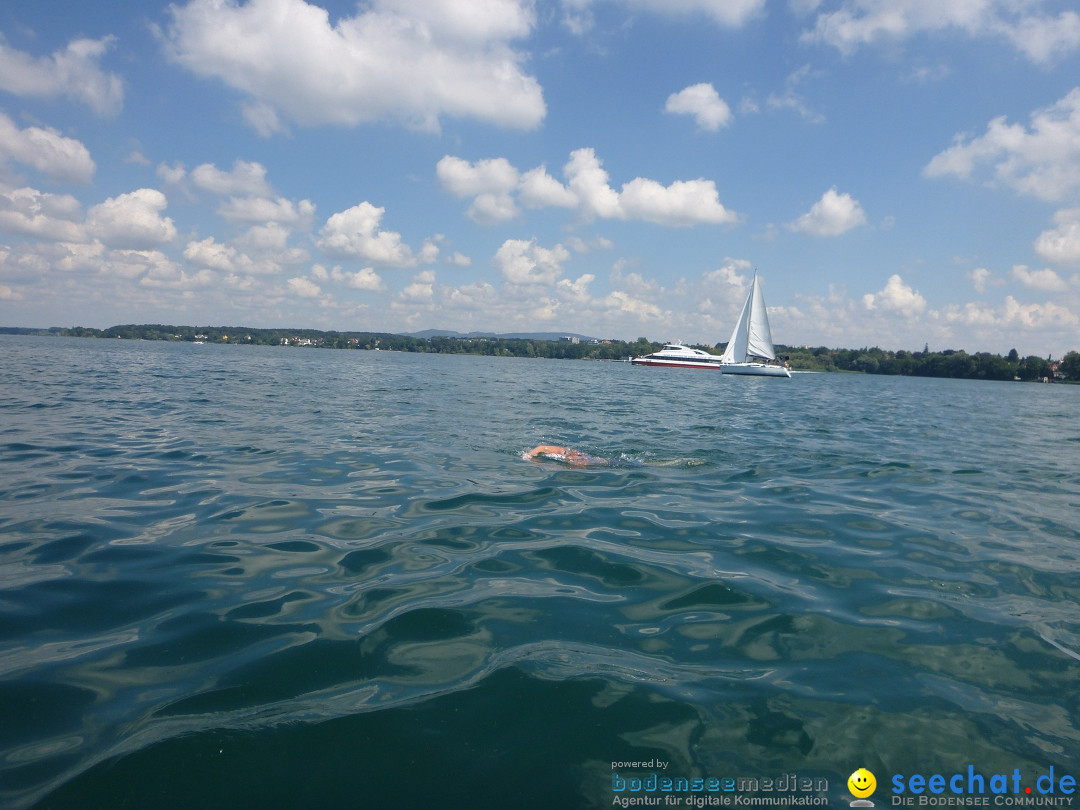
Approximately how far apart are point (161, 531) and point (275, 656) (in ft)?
11.2

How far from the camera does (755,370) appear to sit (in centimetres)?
7075

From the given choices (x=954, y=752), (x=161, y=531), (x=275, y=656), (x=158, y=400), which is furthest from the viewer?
(x=158, y=400)

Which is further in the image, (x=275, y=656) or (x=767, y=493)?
(x=767, y=493)

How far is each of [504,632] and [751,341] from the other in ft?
257

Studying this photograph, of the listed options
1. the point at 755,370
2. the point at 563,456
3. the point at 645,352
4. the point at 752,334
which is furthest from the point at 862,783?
the point at 645,352

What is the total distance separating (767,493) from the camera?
29.2ft

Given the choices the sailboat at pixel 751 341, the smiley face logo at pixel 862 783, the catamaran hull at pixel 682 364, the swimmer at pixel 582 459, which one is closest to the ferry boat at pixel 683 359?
the catamaran hull at pixel 682 364

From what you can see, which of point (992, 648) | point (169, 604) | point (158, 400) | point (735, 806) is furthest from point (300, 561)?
point (158, 400)

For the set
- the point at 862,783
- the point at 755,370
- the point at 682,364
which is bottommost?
the point at 862,783

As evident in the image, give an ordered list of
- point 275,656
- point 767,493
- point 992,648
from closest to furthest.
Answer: point 275,656
point 992,648
point 767,493

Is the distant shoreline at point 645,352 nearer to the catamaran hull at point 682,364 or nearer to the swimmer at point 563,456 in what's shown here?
the catamaran hull at point 682,364

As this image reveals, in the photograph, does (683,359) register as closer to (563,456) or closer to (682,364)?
(682,364)

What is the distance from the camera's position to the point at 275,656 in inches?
149

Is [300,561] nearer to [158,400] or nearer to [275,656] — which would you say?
[275,656]
